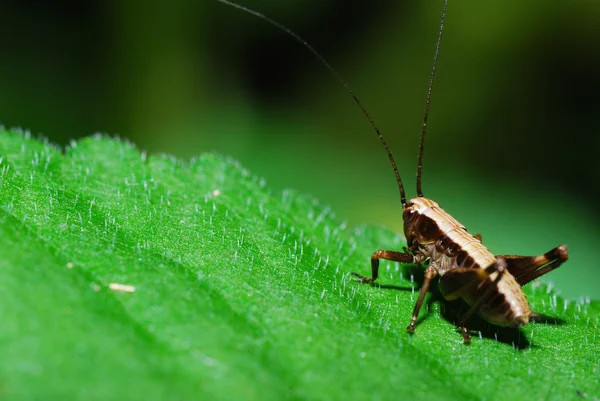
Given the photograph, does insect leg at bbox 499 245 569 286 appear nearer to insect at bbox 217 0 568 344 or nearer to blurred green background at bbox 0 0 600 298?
insect at bbox 217 0 568 344

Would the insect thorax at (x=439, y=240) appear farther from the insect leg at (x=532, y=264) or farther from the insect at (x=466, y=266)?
the insect leg at (x=532, y=264)

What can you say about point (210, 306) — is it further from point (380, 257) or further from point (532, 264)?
point (532, 264)

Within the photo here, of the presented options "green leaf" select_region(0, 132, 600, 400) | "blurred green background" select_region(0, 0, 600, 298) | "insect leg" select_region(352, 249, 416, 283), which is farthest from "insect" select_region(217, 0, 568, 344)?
"blurred green background" select_region(0, 0, 600, 298)

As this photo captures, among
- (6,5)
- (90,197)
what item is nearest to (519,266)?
(90,197)

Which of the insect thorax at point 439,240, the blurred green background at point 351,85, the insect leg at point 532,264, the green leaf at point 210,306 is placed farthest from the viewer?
the blurred green background at point 351,85

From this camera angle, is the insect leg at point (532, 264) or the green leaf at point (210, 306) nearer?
the green leaf at point (210, 306)

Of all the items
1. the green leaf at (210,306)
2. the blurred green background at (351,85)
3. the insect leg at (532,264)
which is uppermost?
the blurred green background at (351,85)

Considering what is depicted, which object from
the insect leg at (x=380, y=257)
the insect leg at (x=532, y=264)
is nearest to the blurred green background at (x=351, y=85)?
the insect leg at (x=380, y=257)

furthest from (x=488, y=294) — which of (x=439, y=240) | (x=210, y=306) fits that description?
(x=210, y=306)
